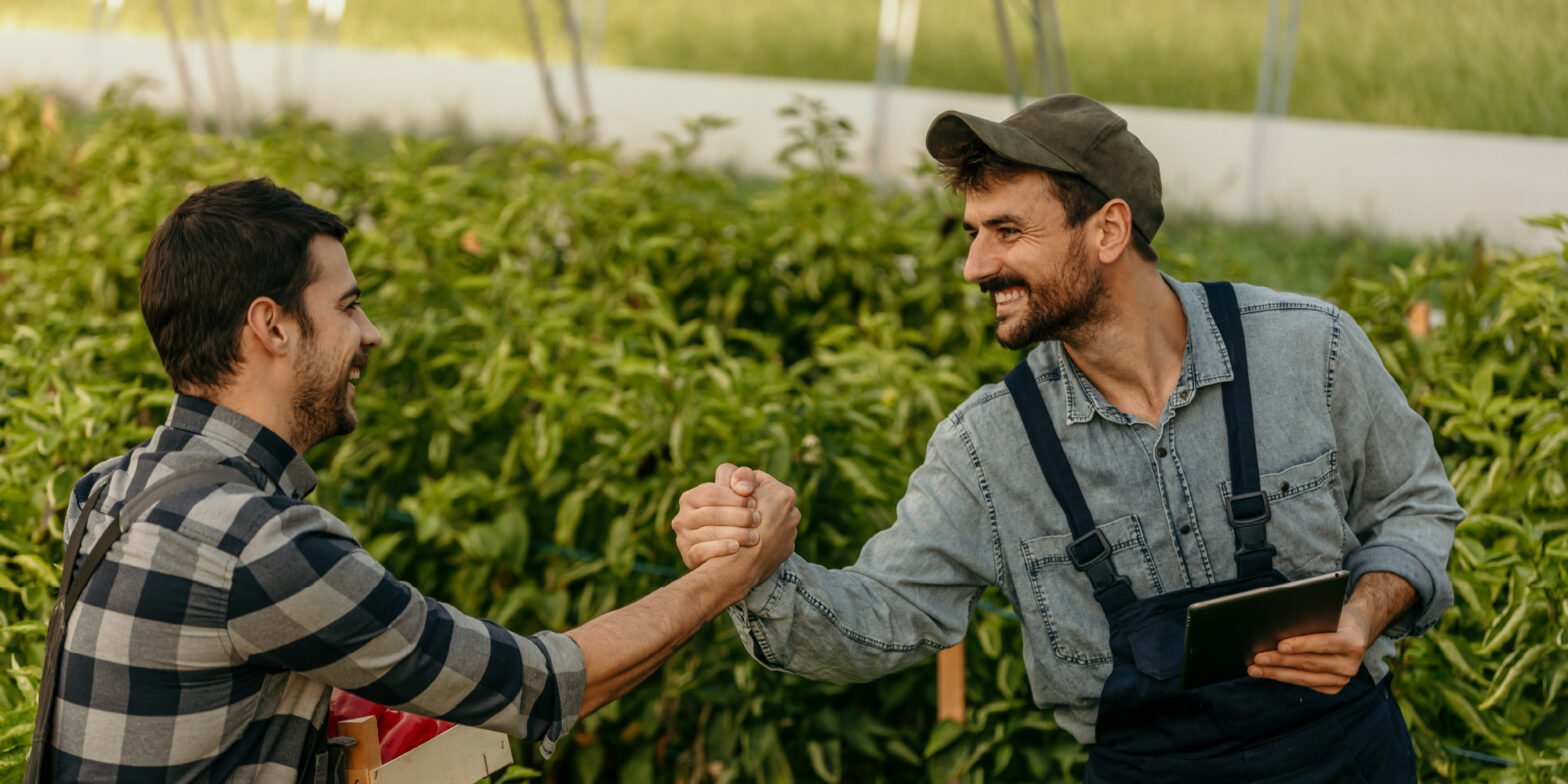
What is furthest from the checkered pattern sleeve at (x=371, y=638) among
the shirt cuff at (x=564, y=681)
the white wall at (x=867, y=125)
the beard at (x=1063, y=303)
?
the white wall at (x=867, y=125)

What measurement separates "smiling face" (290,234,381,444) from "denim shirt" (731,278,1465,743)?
0.61 m

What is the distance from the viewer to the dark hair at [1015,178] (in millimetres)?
1780

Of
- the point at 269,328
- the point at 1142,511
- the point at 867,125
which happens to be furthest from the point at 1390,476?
the point at 867,125

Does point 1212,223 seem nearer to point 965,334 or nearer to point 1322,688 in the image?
point 965,334

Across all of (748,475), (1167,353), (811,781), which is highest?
(1167,353)

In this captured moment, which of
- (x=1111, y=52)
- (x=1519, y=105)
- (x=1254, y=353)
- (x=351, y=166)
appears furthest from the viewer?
(x=1111, y=52)

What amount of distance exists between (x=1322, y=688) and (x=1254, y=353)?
463mm

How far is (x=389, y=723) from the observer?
5.20ft

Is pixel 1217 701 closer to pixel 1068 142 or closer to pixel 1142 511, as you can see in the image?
pixel 1142 511

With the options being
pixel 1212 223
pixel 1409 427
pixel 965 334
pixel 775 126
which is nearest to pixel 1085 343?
pixel 1409 427

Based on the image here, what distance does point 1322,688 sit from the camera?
1657mm

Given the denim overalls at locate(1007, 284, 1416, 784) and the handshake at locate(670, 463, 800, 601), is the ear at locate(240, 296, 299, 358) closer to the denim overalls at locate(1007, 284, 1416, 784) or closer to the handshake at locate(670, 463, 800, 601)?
the handshake at locate(670, 463, 800, 601)

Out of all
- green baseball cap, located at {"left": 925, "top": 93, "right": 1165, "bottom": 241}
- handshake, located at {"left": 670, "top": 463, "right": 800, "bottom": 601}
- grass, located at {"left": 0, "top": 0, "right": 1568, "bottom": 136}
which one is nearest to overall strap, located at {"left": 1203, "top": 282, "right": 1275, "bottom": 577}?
green baseball cap, located at {"left": 925, "top": 93, "right": 1165, "bottom": 241}

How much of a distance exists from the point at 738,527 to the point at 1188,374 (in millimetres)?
667
